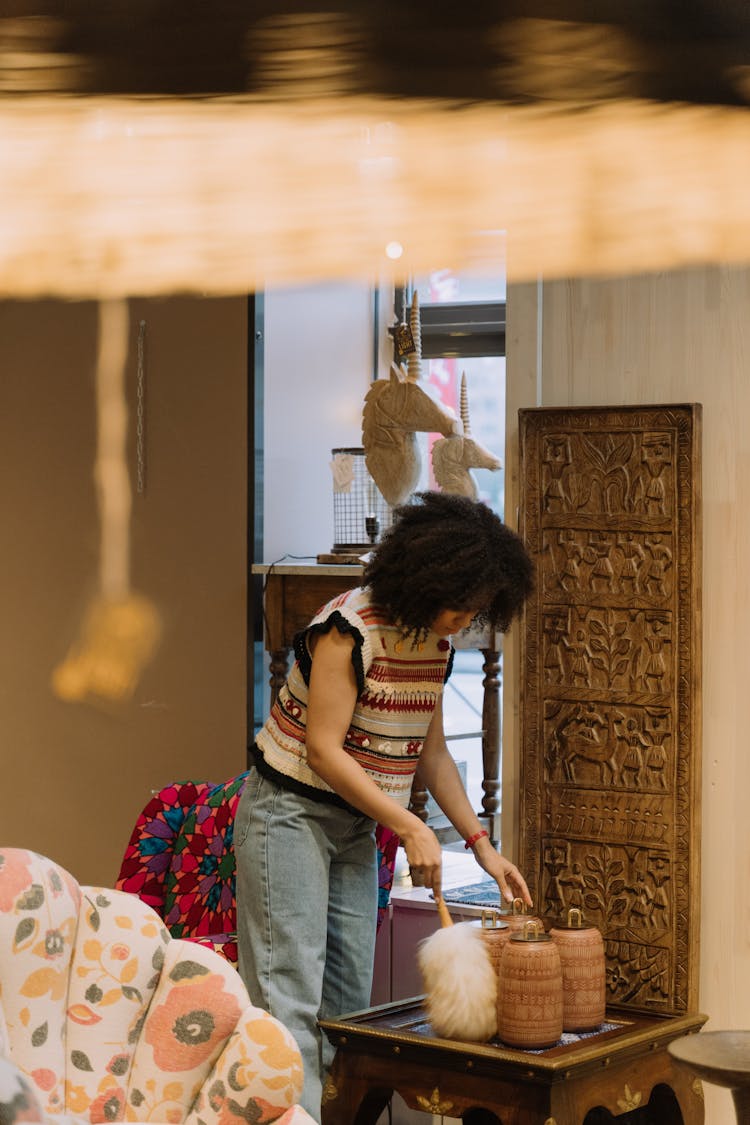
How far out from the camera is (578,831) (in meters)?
3.09

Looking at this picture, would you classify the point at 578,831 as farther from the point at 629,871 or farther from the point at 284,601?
the point at 284,601

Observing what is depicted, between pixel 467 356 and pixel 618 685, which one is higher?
pixel 467 356

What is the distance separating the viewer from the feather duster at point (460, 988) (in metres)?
2.48

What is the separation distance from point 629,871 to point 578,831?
0.13 metres

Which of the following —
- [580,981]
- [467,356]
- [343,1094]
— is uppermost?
[467,356]

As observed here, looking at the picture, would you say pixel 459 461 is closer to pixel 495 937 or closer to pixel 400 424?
pixel 400 424

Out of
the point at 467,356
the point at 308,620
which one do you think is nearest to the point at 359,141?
the point at 467,356

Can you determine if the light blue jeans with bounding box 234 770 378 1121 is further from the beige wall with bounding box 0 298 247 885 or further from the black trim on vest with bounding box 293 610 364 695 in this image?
the beige wall with bounding box 0 298 247 885

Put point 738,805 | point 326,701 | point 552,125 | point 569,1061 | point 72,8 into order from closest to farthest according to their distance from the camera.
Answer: point 72,8 → point 569,1061 → point 326,701 → point 738,805 → point 552,125

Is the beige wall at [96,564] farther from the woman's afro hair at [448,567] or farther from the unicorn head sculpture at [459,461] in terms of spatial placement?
the woman's afro hair at [448,567]

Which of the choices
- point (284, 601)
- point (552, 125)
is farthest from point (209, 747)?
point (552, 125)

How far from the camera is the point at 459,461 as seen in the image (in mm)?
3707

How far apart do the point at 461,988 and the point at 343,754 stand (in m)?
0.44

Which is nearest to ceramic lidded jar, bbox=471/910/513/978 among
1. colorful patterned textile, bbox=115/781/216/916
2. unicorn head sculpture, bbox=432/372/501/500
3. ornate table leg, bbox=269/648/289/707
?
colorful patterned textile, bbox=115/781/216/916
